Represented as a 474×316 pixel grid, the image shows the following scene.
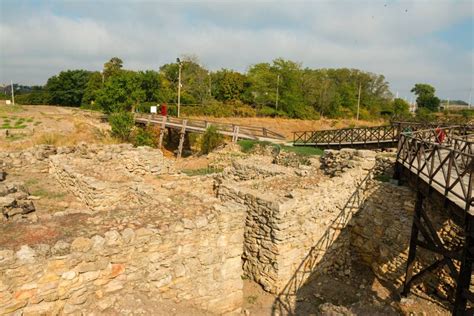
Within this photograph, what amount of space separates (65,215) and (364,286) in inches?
311

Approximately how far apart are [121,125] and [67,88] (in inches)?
1670

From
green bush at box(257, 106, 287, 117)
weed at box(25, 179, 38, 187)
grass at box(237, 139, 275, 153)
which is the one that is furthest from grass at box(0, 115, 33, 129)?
green bush at box(257, 106, 287, 117)

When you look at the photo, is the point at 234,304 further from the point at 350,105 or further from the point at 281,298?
the point at 350,105

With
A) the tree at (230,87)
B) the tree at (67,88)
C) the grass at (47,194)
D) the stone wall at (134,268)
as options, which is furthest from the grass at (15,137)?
the tree at (67,88)

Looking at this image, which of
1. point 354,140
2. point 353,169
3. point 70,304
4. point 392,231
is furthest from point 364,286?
point 354,140

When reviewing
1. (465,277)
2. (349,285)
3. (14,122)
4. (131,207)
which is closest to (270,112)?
(14,122)

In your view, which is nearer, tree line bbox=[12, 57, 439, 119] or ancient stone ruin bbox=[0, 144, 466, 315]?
ancient stone ruin bbox=[0, 144, 466, 315]

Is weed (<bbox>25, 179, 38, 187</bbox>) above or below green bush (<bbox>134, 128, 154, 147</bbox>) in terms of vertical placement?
below

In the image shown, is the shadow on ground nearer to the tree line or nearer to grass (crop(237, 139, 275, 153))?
grass (crop(237, 139, 275, 153))

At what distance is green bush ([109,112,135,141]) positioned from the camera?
84.3 feet

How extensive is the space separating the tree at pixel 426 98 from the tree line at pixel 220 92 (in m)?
10.9

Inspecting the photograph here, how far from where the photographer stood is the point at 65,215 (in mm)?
6699

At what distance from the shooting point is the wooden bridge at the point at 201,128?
25.2 m

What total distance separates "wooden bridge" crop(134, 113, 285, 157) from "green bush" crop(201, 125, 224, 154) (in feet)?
1.76
